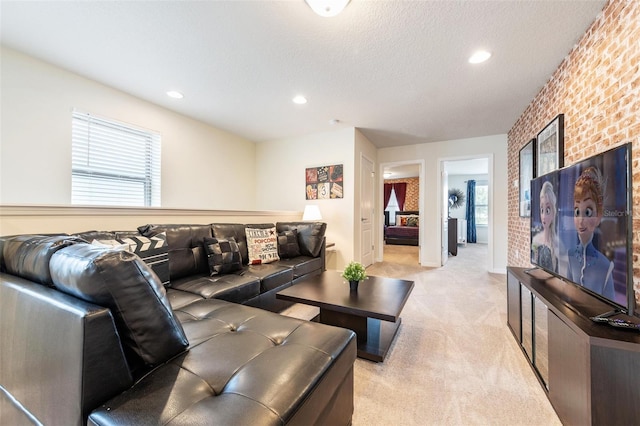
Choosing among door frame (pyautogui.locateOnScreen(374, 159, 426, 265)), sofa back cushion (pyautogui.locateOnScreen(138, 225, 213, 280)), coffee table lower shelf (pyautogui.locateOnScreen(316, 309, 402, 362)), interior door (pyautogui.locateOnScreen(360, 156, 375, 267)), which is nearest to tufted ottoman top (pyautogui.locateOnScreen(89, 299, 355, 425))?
coffee table lower shelf (pyautogui.locateOnScreen(316, 309, 402, 362))

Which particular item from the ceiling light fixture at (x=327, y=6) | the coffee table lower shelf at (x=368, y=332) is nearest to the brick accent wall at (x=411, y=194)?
the coffee table lower shelf at (x=368, y=332)

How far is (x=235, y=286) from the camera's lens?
1.99 metres

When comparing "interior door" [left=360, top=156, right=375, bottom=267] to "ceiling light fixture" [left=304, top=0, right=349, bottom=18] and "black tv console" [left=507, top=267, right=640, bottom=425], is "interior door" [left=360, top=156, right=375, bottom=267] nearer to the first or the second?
"ceiling light fixture" [left=304, top=0, right=349, bottom=18]

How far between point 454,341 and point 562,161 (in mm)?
1948

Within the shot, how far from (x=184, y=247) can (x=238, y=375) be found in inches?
69.7

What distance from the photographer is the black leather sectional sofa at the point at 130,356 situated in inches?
27.3

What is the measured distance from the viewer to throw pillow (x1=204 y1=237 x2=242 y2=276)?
2.32 meters

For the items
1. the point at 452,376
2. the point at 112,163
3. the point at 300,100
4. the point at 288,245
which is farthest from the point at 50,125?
the point at 452,376

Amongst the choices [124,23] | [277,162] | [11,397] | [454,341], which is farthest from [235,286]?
[277,162]

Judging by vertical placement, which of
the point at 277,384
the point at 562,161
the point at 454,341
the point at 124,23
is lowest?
the point at 454,341

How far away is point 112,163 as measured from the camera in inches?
111

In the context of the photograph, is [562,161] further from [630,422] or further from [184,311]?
[184,311]

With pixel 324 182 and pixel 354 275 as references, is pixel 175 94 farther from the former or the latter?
pixel 354 275

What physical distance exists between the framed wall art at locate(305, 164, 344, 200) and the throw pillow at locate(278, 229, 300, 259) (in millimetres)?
1157
